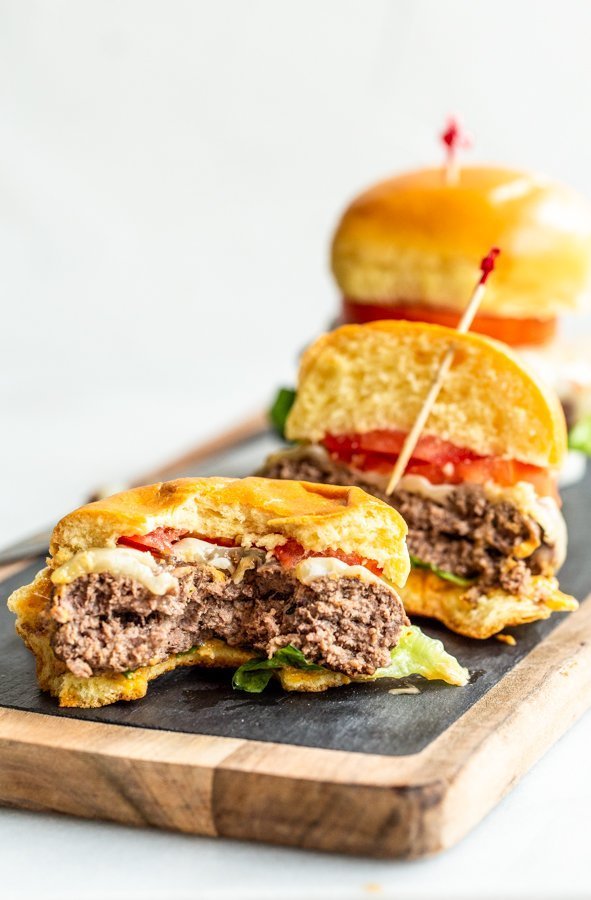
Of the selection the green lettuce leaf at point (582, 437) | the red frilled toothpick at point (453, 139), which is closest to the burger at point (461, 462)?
the red frilled toothpick at point (453, 139)

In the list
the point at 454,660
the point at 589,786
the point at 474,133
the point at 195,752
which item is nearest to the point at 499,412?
the point at 454,660

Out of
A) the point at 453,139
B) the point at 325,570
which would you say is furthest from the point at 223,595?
the point at 453,139

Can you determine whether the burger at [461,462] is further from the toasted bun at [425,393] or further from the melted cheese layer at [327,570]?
the melted cheese layer at [327,570]

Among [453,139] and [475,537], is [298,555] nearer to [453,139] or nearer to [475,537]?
[475,537]

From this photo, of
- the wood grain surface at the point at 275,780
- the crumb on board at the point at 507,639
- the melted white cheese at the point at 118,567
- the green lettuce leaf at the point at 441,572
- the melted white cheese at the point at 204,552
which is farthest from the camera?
the green lettuce leaf at the point at 441,572

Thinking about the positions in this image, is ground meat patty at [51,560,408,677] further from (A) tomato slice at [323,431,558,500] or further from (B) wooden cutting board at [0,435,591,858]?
(A) tomato slice at [323,431,558,500]

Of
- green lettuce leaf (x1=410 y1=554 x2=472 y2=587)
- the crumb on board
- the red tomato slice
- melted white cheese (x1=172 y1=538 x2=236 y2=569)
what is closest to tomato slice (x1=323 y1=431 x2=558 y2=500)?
the red tomato slice

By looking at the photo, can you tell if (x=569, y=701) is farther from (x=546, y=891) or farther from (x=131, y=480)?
(x=131, y=480)
